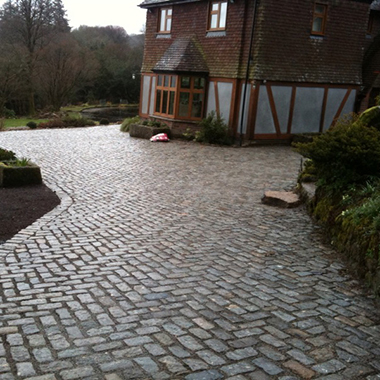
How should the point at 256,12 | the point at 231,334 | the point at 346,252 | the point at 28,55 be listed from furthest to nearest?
1. the point at 28,55
2. the point at 256,12
3. the point at 346,252
4. the point at 231,334

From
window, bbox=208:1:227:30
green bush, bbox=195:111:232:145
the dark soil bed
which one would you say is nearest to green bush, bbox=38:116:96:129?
green bush, bbox=195:111:232:145

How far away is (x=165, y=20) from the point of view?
23469 mm

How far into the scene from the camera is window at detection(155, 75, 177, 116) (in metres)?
21.7

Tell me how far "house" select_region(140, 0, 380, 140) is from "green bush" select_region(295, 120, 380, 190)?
11384 mm

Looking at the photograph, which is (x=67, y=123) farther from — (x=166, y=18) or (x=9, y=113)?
(x=9, y=113)

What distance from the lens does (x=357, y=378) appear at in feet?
12.5

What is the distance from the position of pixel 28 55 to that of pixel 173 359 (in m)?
38.9

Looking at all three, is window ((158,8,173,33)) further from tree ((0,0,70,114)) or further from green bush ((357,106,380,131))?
tree ((0,0,70,114))

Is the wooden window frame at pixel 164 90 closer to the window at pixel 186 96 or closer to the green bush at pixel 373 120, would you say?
the window at pixel 186 96

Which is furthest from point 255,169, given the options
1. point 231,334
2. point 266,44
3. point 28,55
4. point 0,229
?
point 28,55

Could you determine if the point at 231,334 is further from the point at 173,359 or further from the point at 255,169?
the point at 255,169

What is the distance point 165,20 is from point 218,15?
3738 mm

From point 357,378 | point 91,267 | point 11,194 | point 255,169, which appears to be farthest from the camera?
point 255,169

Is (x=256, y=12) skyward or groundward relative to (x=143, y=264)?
skyward
